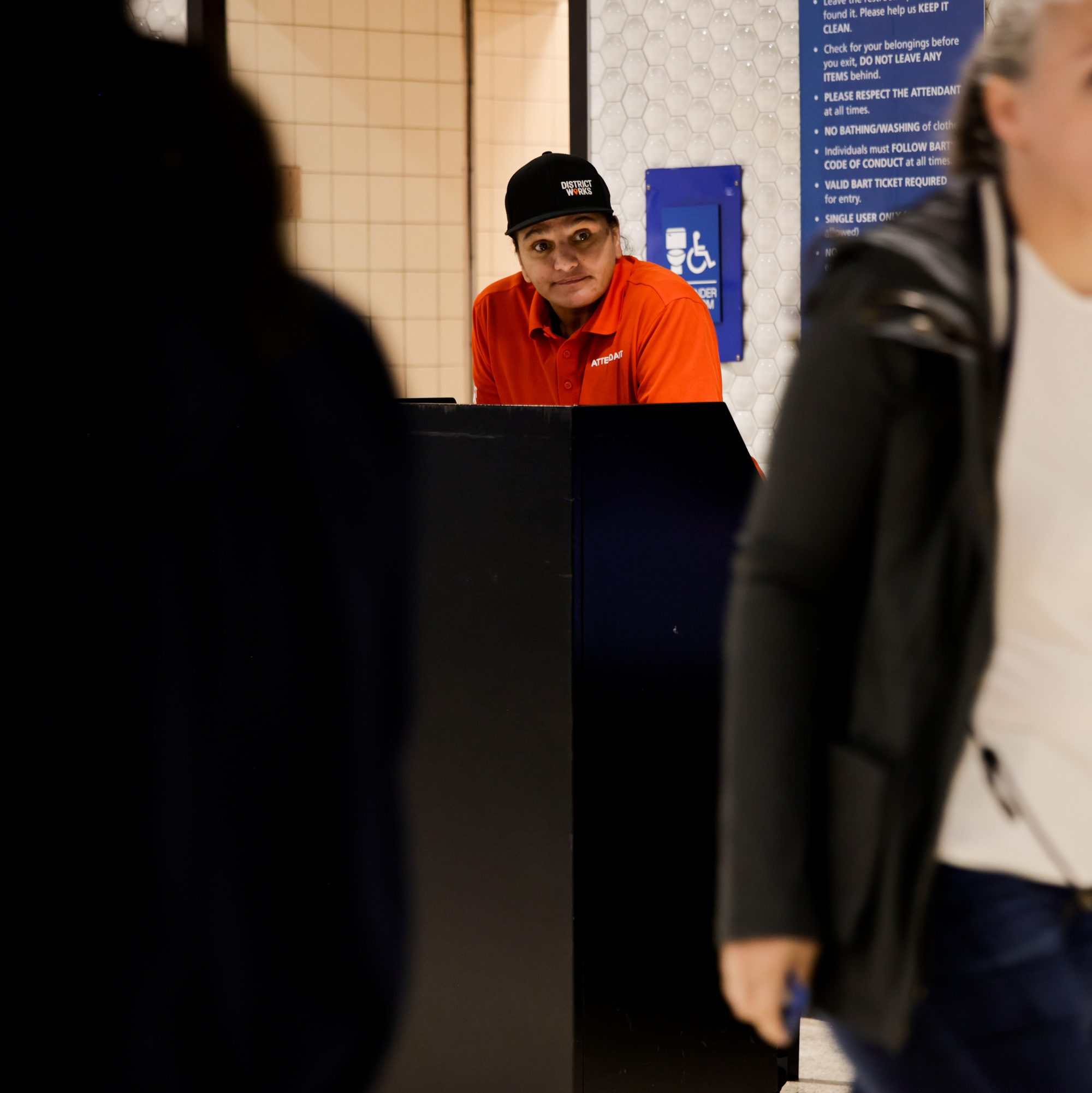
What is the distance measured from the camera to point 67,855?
922 mm

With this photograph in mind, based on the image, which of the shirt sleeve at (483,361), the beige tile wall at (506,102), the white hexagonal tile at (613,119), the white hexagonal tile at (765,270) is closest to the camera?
the shirt sleeve at (483,361)

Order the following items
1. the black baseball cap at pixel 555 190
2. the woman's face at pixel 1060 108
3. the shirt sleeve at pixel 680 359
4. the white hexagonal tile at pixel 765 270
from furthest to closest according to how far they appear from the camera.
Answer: the white hexagonal tile at pixel 765 270, the black baseball cap at pixel 555 190, the shirt sleeve at pixel 680 359, the woman's face at pixel 1060 108

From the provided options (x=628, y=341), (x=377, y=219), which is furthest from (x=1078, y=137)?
(x=377, y=219)

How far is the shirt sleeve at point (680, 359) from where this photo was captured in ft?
9.57

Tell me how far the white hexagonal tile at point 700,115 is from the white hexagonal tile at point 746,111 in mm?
92

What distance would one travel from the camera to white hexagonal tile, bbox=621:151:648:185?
4.44 meters

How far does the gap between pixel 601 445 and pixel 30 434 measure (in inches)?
49.6

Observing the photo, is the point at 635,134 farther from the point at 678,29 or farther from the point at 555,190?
the point at 555,190

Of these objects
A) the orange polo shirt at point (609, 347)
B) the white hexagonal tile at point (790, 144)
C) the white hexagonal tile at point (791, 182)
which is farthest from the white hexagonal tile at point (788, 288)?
the orange polo shirt at point (609, 347)

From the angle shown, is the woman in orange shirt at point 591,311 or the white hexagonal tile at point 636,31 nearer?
the woman in orange shirt at point 591,311

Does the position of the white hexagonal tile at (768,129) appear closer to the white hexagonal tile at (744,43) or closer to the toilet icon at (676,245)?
the white hexagonal tile at (744,43)

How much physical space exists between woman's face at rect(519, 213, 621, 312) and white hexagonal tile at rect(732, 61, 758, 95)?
4.81 ft

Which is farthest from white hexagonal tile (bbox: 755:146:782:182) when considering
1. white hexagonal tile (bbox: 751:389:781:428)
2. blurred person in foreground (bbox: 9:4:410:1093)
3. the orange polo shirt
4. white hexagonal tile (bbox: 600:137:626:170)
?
blurred person in foreground (bbox: 9:4:410:1093)

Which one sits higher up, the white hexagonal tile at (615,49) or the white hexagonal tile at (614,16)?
the white hexagonal tile at (614,16)
